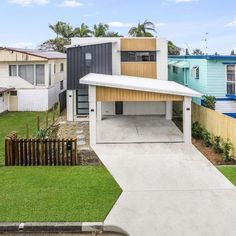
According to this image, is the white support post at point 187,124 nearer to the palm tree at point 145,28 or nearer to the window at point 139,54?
the window at point 139,54

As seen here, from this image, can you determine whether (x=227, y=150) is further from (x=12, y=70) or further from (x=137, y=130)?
(x=12, y=70)

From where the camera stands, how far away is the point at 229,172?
13961 millimetres

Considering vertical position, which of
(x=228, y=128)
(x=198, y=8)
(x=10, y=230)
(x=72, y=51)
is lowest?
(x=10, y=230)

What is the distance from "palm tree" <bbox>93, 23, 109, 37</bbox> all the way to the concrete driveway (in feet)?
103

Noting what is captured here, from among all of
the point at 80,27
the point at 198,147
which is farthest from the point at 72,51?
the point at 80,27

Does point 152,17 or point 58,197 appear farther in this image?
point 152,17

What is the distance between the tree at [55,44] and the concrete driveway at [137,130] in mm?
38183

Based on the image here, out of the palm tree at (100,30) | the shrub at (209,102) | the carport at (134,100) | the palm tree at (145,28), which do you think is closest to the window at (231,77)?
the shrub at (209,102)

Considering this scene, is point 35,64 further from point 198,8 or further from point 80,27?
point 80,27

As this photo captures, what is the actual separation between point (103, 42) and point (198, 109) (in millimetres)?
8736

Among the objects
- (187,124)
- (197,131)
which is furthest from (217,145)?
(197,131)

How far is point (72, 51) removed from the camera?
85.7 ft

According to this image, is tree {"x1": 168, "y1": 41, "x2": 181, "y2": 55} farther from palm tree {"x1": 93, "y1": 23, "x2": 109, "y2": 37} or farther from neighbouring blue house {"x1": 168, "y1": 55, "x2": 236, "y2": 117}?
neighbouring blue house {"x1": 168, "y1": 55, "x2": 236, "y2": 117}

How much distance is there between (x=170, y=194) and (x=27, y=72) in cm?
2302
